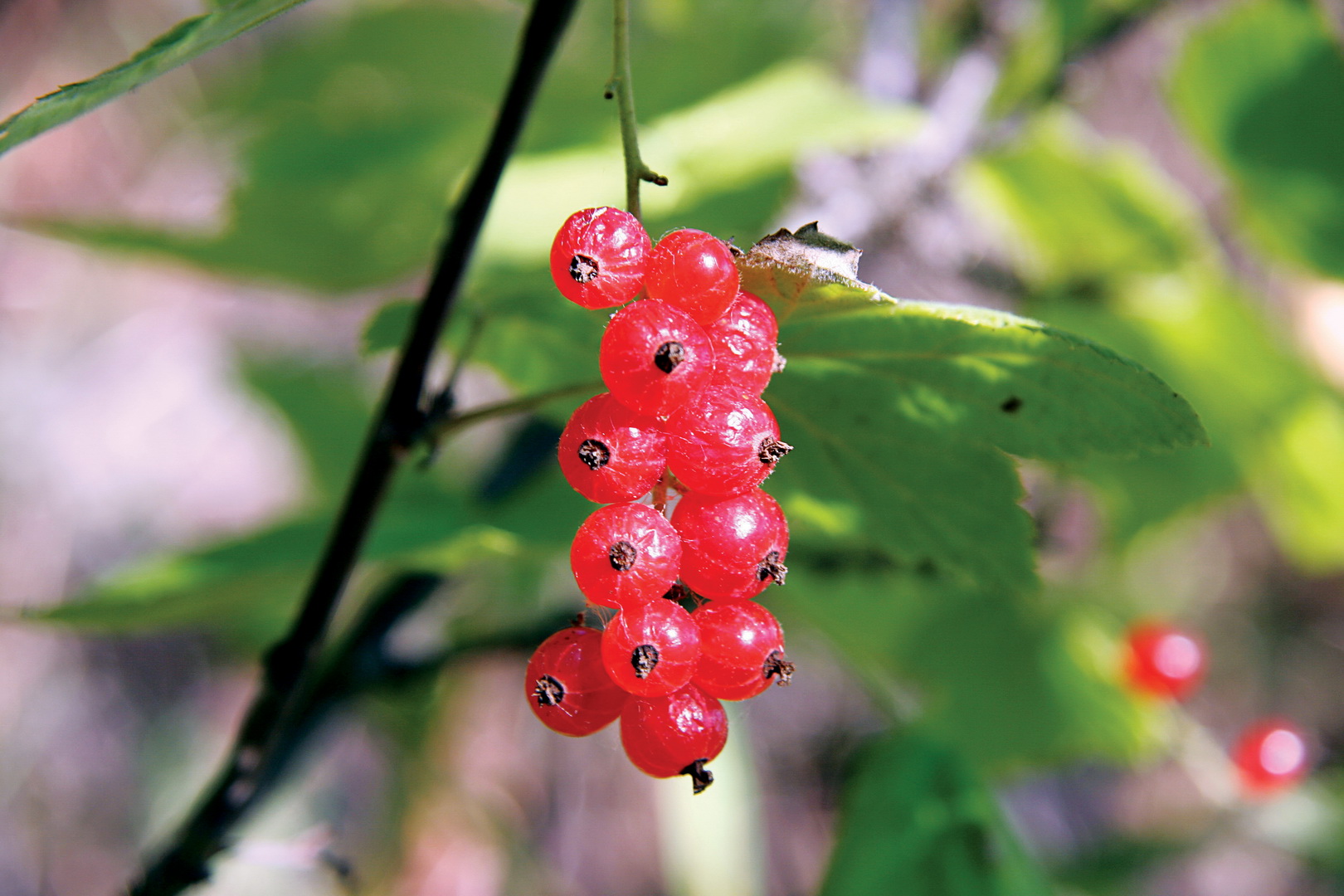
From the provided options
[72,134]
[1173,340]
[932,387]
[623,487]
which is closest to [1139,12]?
[1173,340]

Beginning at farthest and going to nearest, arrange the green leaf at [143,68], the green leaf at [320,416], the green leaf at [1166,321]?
the green leaf at [320,416], the green leaf at [1166,321], the green leaf at [143,68]

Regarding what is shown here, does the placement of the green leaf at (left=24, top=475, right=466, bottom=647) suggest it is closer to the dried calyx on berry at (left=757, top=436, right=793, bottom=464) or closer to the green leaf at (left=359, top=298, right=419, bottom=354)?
the green leaf at (left=359, top=298, right=419, bottom=354)

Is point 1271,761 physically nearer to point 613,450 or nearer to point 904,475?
point 904,475

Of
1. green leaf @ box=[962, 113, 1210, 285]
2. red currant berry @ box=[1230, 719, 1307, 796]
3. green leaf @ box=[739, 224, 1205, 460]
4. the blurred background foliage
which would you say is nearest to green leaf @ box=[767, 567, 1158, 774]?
the blurred background foliage

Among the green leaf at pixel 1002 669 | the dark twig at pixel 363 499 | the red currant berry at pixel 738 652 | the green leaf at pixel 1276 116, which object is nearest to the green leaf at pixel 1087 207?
the green leaf at pixel 1276 116

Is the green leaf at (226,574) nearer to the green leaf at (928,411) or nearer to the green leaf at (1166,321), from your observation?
the green leaf at (928,411)

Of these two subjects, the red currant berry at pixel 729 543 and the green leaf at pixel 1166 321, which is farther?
the green leaf at pixel 1166 321

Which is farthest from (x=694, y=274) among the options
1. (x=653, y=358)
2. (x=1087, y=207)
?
(x=1087, y=207)
